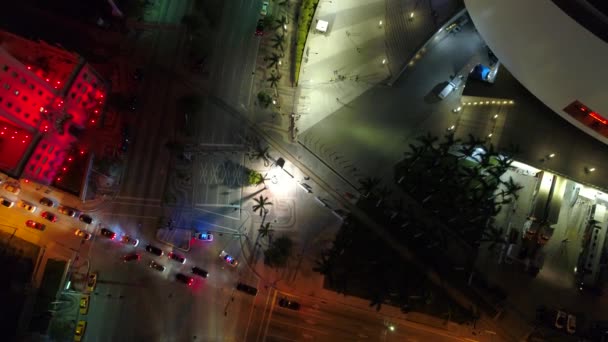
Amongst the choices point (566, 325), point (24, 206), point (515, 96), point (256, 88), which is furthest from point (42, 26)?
point (566, 325)

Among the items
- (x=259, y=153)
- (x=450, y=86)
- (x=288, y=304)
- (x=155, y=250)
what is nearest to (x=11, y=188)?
(x=155, y=250)

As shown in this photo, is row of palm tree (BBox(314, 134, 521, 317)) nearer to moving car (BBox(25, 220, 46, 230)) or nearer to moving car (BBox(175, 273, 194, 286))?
moving car (BBox(175, 273, 194, 286))

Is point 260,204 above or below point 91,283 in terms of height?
above

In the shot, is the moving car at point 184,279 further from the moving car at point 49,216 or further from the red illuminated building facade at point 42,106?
the red illuminated building facade at point 42,106

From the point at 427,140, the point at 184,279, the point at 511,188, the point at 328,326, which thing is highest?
the point at 427,140

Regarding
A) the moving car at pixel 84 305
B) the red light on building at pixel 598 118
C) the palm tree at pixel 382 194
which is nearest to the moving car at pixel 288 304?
the palm tree at pixel 382 194

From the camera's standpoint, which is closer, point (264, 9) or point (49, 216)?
point (49, 216)

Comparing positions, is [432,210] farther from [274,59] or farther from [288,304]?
[274,59]
